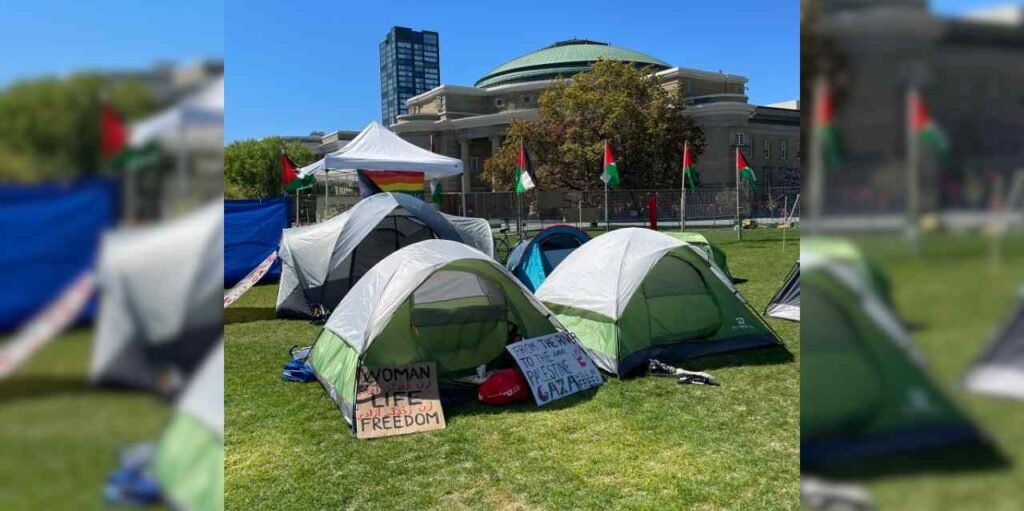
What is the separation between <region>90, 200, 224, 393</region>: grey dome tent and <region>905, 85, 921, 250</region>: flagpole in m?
0.70

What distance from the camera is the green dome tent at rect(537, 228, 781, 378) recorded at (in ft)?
22.4

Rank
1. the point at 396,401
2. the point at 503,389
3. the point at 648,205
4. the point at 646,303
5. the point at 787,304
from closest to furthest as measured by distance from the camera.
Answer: the point at 396,401 < the point at 503,389 < the point at 646,303 < the point at 787,304 < the point at 648,205

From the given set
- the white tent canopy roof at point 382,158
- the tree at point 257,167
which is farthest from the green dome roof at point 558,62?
the white tent canopy roof at point 382,158

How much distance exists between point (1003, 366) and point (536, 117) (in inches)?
2107

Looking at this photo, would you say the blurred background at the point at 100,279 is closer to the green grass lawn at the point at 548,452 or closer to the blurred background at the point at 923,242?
the blurred background at the point at 923,242

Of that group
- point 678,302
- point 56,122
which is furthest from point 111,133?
point 678,302

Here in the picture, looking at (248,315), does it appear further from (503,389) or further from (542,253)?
(503,389)

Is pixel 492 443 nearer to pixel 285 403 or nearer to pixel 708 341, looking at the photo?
pixel 285 403

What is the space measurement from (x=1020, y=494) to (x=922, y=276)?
245mm

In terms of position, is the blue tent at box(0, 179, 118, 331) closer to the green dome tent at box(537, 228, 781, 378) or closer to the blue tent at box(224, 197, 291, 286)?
the green dome tent at box(537, 228, 781, 378)

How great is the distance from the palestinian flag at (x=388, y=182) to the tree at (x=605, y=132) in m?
23.4

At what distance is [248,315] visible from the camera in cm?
1109

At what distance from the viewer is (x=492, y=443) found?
508cm

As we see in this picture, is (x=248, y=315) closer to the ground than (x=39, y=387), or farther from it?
closer to the ground
